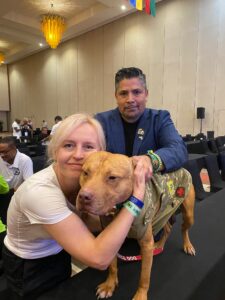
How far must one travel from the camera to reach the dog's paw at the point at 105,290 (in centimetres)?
92

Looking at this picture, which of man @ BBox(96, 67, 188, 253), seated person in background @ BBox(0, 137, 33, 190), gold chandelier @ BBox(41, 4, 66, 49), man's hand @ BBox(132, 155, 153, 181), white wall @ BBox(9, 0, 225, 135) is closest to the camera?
man's hand @ BBox(132, 155, 153, 181)

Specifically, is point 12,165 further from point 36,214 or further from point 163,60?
point 163,60

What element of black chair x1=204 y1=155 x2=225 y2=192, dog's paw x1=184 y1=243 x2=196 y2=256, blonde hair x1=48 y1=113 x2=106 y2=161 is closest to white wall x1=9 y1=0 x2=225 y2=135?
black chair x1=204 y1=155 x2=225 y2=192

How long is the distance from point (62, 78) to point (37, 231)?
12.8 meters

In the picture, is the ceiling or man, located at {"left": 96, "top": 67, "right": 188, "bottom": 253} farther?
the ceiling

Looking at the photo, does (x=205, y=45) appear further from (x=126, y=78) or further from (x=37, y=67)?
(x=37, y=67)

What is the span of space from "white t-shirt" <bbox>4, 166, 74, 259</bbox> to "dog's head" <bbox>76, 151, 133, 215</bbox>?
0.31ft

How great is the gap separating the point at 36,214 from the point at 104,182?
0.84 feet

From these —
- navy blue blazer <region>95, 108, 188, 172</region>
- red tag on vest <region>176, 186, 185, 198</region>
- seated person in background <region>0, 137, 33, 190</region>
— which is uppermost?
navy blue blazer <region>95, 108, 188, 172</region>

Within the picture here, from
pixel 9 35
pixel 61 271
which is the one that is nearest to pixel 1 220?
pixel 61 271

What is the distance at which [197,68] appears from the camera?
8172mm

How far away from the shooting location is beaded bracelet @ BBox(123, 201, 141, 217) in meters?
0.81

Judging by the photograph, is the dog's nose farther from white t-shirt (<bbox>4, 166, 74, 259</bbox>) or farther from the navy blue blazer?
the navy blue blazer

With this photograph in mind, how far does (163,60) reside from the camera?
890cm
